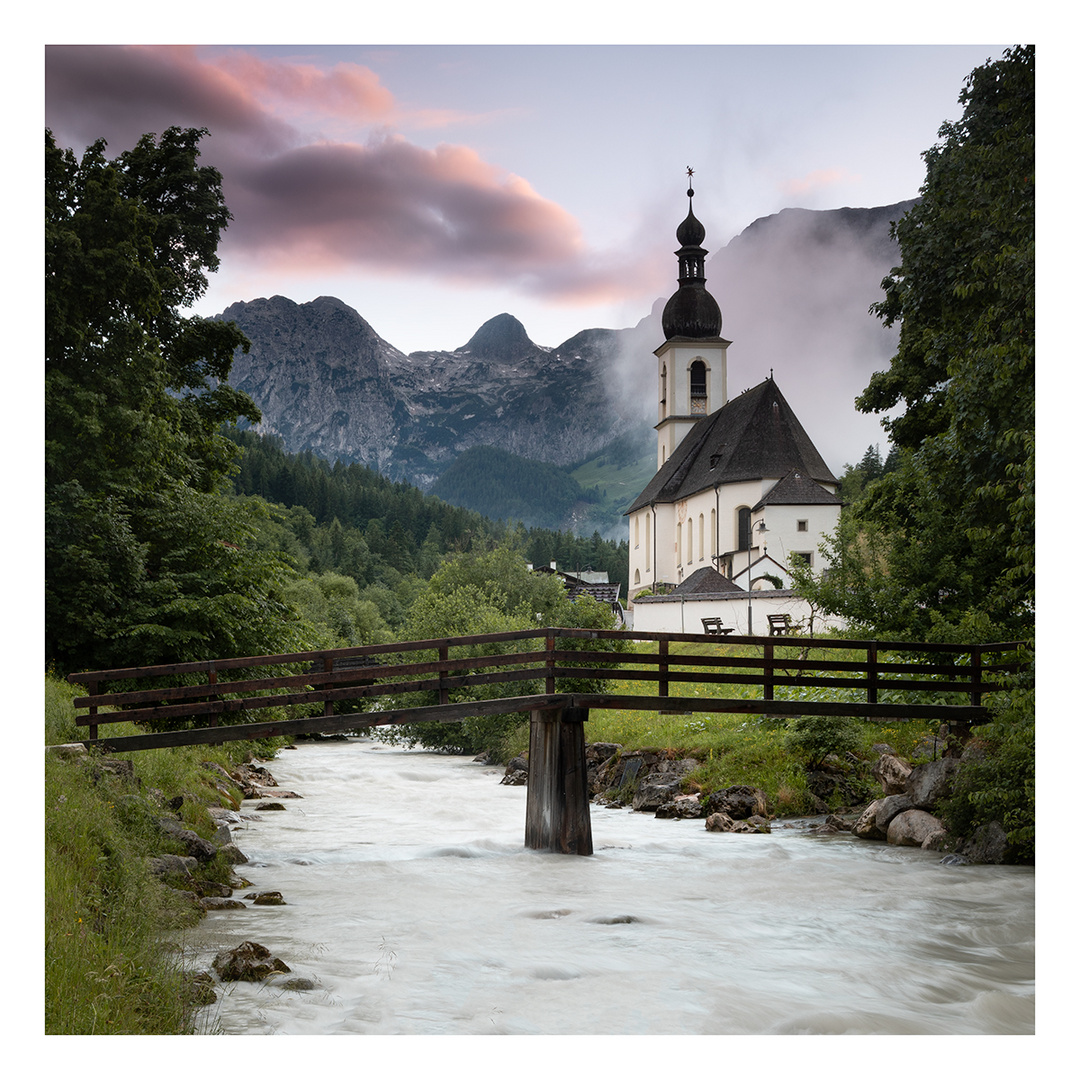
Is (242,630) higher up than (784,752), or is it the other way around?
(242,630)

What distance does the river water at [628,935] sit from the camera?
7.64 m

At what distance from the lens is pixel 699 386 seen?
7412 centimetres

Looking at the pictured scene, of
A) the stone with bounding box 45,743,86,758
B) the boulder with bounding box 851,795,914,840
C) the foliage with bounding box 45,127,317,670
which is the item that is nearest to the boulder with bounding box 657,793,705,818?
the boulder with bounding box 851,795,914,840

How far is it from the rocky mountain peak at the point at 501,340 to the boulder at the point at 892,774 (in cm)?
932

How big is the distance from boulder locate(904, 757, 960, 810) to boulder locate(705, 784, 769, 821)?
9.28 ft

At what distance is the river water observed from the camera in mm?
7637

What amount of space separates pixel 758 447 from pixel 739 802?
4091 centimetres

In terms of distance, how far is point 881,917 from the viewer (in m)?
11.2

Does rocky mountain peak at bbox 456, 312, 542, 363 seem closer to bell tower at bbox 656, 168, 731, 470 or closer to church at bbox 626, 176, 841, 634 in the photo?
church at bbox 626, 176, 841, 634

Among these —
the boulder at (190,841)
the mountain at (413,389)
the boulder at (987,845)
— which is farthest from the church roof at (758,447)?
the boulder at (190,841)

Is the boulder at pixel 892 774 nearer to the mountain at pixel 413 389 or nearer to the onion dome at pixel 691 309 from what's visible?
the mountain at pixel 413 389

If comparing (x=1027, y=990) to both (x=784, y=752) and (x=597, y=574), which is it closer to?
(x=784, y=752)

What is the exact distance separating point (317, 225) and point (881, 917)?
955cm
